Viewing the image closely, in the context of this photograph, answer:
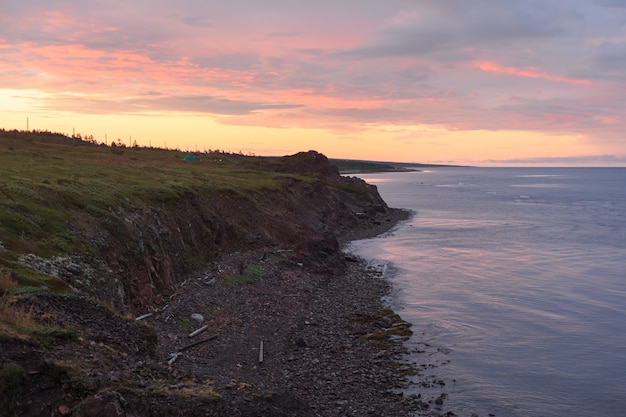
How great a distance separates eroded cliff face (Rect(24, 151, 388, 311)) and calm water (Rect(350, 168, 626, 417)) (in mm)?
8073

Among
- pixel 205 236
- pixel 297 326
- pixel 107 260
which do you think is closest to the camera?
pixel 107 260

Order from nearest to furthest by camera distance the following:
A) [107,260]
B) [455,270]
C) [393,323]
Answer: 1. [107,260]
2. [393,323]
3. [455,270]

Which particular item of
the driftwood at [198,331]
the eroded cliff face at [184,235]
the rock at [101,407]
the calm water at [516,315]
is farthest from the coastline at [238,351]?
the calm water at [516,315]

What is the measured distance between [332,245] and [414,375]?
87.0 ft

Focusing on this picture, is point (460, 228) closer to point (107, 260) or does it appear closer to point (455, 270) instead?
point (455, 270)

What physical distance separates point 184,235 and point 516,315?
70.7ft

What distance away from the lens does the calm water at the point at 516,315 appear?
68.8ft

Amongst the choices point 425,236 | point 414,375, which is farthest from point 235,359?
point 425,236

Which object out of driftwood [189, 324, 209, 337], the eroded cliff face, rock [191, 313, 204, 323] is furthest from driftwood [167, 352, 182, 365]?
rock [191, 313, 204, 323]

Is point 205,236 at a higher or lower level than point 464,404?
higher

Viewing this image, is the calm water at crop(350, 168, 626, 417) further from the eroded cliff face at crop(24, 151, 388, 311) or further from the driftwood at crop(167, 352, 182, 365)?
the driftwood at crop(167, 352, 182, 365)

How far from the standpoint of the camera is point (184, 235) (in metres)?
35.6

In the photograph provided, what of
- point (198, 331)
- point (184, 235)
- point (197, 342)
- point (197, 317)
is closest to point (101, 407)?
point (197, 342)

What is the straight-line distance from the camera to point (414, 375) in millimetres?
22156
